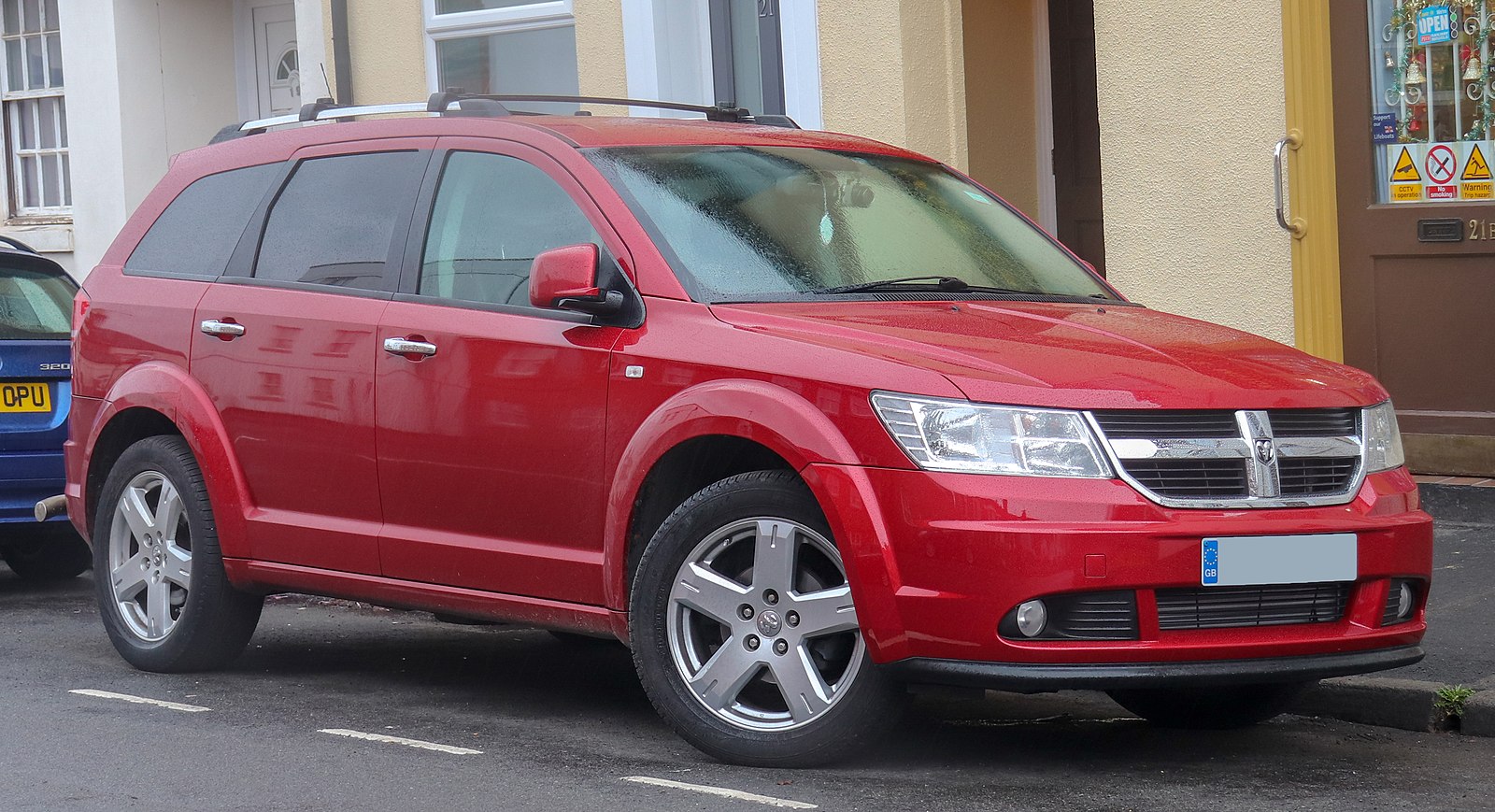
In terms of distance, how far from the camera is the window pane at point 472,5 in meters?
13.5

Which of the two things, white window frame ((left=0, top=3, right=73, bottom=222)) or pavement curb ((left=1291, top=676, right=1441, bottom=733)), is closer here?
pavement curb ((left=1291, top=676, right=1441, bottom=733))

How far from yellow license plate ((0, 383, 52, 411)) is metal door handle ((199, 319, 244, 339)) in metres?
2.52

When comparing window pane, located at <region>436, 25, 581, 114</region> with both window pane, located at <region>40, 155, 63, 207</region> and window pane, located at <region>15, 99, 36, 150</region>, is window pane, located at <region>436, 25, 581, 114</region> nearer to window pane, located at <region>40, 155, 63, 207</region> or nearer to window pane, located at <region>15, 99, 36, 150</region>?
window pane, located at <region>40, 155, 63, 207</region>

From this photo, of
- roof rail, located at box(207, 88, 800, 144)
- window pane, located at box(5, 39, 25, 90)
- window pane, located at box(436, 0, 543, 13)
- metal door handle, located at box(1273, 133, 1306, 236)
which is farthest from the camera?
window pane, located at box(5, 39, 25, 90)

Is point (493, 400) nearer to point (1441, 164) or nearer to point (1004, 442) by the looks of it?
point (1004, 442)

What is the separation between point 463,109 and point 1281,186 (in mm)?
4463

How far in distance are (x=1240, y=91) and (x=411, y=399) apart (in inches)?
201

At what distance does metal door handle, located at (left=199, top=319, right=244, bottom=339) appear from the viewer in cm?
678

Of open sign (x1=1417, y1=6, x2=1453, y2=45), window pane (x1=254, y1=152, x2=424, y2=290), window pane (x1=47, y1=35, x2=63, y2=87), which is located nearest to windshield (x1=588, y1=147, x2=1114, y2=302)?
window pane (x1=254, y1=152, x2=424, y2=290)

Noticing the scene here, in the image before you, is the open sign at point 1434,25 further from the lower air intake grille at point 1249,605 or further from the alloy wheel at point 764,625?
the alloy wheel at point 764,625

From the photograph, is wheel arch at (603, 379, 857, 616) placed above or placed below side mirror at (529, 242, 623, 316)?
below

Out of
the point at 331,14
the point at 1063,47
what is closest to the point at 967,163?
the point at 1063,47

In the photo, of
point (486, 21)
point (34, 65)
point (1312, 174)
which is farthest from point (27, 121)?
point (1312, 174)

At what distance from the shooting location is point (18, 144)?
16.9m
